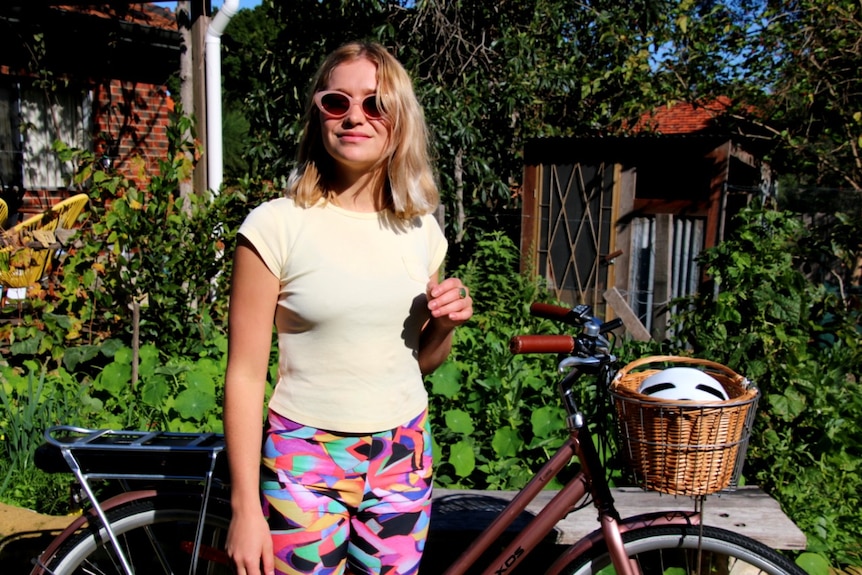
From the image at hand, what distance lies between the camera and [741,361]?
3.05m

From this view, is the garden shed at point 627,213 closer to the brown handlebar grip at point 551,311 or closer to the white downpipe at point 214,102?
the white downpipe at point 214,102

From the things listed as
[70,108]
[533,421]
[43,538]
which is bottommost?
[43,538]

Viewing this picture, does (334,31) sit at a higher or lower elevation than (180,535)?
higher

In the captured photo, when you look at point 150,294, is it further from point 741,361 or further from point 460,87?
point 460,87

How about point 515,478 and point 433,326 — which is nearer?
point 433,326

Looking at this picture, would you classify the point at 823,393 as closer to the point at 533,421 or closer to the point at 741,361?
the point at 741,361

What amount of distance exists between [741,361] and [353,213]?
2.17 m

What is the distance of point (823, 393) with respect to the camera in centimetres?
310

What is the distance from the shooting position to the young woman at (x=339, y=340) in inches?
55.1

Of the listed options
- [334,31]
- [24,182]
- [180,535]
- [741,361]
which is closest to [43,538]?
[180,535]

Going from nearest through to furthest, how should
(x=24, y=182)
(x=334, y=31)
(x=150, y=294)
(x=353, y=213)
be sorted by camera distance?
(x=353, y=213)
(x=150, y=294)
(x=334, y=31)
(x=24, y=182)

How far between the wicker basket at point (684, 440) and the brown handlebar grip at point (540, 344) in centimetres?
16

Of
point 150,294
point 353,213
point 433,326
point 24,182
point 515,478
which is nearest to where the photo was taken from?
point 353,213

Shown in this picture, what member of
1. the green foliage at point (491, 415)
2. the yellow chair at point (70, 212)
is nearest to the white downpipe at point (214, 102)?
the yellow chair at point (70, 212)
